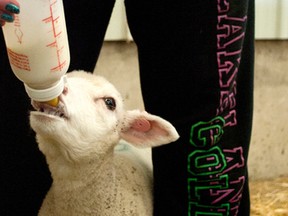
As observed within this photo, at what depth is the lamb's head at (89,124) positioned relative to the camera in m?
0.95

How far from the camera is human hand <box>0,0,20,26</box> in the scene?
2.35 ft

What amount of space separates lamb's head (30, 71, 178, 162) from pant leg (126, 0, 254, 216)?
0.07 m

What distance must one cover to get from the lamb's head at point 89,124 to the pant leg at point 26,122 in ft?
0.51

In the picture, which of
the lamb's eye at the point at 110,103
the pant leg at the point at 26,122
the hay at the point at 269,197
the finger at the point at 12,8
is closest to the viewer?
the finger at the point at 12,8

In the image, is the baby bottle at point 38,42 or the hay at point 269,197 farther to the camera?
the hay at point 269,197

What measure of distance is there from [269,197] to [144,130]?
85 cm

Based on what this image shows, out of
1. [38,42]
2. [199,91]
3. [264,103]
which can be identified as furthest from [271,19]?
[38,42]

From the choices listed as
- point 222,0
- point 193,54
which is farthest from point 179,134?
point 222,0

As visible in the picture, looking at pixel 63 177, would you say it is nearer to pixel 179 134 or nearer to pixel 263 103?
pixel 179 134

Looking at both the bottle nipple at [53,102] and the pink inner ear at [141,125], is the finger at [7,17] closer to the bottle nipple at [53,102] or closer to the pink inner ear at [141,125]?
the bottle nipple at [53,102]

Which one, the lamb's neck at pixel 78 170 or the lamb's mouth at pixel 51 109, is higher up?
the lamb's mouth at pixel 51 109

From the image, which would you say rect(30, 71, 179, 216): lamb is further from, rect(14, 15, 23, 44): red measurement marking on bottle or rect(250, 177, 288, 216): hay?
rect(250, 177, 288, 216): hay

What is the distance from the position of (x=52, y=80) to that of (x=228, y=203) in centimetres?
55

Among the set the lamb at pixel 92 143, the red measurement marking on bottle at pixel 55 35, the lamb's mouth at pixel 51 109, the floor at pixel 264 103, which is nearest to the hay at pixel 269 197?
the floor at pixel 264 103
